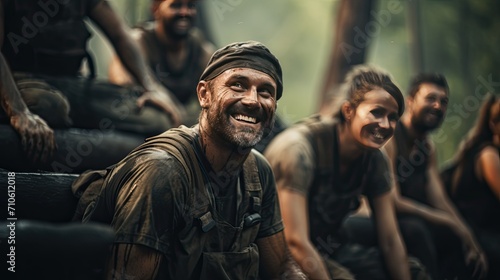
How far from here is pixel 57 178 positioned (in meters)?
4.95

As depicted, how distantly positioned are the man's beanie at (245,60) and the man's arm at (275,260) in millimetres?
797

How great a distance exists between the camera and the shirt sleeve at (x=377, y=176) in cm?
624

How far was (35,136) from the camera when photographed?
5352 mm

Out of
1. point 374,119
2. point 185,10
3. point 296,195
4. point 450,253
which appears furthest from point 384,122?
point 185,10

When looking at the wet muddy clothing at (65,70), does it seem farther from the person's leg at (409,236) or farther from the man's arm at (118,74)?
the person's leg at (409,236)

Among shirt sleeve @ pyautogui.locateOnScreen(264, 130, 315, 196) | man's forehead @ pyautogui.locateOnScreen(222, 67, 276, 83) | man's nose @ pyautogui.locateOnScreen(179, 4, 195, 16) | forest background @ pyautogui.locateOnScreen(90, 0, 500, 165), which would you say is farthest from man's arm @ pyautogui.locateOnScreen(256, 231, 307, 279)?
forest background @ pyautogui.locateOnScreen(90, 0, 500, 165)

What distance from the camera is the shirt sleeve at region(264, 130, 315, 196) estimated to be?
5.99 metres

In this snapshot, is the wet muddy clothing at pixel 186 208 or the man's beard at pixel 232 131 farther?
the man's beard at pixel 232 131

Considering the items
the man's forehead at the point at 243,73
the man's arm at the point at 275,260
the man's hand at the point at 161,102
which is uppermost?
the man's hand at the point at 161,102

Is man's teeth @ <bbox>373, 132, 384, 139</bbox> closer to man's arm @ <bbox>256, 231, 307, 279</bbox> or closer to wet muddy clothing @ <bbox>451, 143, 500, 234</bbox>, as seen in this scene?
man's arm @ <bbox>256, 231, 307, 279</bbox>

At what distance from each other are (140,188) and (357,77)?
7.18 ft

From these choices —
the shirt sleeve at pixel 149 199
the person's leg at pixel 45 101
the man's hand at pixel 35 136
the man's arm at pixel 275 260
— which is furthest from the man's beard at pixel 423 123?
the shirt sleeve at pixel 149 199

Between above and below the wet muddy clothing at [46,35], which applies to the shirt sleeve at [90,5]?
above

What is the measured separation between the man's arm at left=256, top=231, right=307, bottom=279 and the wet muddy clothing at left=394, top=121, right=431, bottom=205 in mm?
2468
